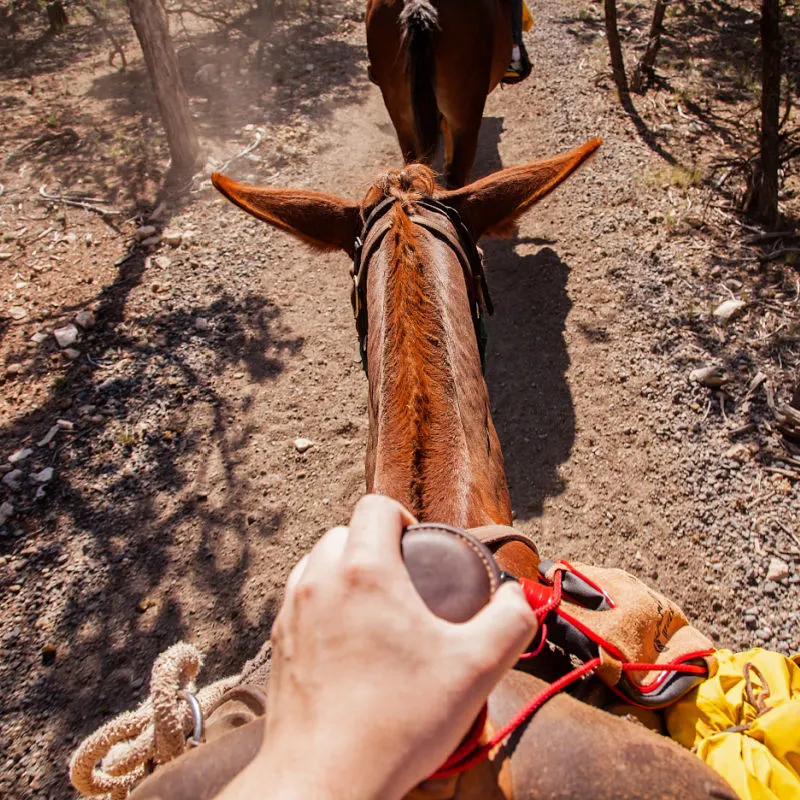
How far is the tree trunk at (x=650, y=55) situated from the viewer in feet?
22.6

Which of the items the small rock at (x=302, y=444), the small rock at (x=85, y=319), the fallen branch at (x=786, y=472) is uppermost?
the small rock at (x=85, y=319)

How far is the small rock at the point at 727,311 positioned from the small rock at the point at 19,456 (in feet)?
19.3

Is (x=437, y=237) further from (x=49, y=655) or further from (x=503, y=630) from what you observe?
(x=49, y=655)

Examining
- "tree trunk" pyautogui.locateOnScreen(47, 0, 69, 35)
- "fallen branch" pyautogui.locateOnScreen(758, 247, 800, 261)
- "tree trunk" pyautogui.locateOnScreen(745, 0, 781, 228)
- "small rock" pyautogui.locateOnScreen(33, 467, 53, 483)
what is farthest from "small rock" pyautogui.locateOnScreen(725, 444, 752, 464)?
"tree trunk" pyautogui.locateOnScreen(47, 0, 69, 35)

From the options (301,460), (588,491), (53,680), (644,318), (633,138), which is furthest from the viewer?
(633,138)

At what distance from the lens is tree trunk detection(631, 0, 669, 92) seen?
22.6 feet

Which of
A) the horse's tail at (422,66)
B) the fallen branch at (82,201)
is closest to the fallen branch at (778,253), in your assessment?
the horse's tail at (422,66)

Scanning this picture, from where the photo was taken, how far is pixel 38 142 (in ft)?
24.2

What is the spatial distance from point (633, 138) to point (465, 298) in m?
5.83

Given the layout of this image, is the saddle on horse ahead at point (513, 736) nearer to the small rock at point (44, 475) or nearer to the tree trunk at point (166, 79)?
the small rock at point (44, 475)

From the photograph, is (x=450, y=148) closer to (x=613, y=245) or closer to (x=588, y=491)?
(x=613, y=245)

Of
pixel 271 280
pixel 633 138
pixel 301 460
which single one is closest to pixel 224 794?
pixel 301 460

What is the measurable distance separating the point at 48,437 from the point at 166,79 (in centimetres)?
475

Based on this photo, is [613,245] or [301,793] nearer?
[301,793]
